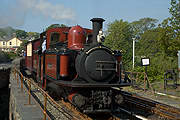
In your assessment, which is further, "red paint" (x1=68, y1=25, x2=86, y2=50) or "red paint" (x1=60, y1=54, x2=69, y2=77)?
→ "red paint" (x1=68, y1=25, x2=86, y2=50)

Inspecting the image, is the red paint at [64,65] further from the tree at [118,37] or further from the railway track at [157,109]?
the tree at [118,37]

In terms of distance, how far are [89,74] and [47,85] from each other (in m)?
3.40

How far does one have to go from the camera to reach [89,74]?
6.79 metres

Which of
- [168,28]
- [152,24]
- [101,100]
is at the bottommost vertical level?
[101,100]

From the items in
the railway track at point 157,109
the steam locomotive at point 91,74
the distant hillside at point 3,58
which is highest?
the distant hillside at point 3,58

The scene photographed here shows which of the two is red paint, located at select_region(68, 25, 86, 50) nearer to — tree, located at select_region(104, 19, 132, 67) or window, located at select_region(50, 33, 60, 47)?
window, located at select_region(50, 33, 60, 47)

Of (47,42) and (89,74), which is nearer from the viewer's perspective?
(89,74)

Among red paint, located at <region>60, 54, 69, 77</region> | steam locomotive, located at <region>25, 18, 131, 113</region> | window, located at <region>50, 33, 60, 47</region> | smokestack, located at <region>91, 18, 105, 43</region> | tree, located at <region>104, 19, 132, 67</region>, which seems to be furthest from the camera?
tree, located at <region>104, 19, 132, 67</region>

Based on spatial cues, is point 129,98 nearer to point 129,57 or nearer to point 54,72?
point 54,72

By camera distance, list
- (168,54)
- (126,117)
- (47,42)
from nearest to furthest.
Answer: (126,117), (47,42), (168,54)

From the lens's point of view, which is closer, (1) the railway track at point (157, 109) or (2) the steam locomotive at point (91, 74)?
(2) the steam locomotive at point (91, 74)

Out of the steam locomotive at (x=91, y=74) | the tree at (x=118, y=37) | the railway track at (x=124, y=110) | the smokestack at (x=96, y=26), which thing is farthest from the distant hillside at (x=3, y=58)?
the smokestack at (x=96, y=26)

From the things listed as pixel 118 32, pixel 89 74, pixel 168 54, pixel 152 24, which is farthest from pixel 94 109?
pixel 152 24

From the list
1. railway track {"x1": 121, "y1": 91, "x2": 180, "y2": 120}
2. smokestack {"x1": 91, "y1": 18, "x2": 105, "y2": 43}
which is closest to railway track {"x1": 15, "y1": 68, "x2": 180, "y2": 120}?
railway track {"x1": 121, "y1": 91, "x2": 180, "y2": 120}
